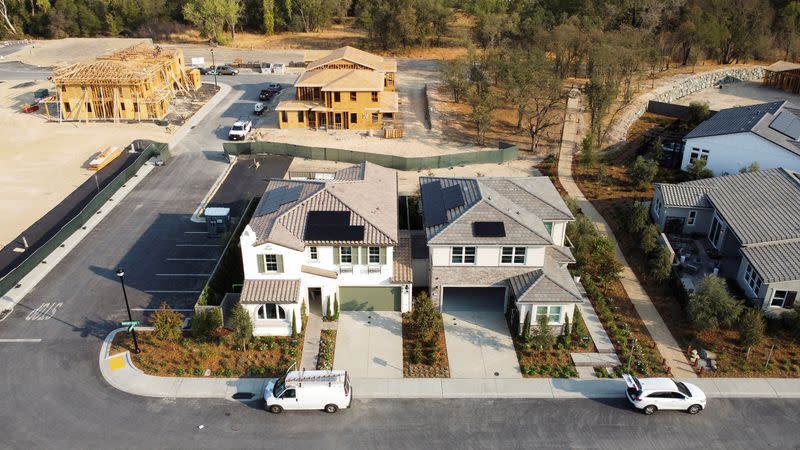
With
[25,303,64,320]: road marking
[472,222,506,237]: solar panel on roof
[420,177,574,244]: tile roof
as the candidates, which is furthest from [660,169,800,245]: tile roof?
[25,303,64,320]: road marking

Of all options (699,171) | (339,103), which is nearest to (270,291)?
(339,103)

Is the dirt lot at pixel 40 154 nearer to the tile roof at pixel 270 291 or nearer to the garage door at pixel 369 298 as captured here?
the tile roof at pixel 270 291

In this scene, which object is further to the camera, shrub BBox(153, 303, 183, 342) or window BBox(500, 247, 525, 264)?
window BBox(500, 247, 525, 264)

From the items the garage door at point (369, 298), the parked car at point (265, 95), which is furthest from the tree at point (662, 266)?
the parked car at point (265, 95)

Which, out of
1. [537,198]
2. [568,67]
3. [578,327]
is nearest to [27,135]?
[537,198]

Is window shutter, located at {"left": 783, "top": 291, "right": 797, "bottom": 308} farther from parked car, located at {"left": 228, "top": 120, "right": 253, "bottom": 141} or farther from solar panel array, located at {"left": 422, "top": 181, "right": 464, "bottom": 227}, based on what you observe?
parked car, located at {"left": 228, "top": 120, "right": 253, "bottom": 141}

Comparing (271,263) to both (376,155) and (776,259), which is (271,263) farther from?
(776,259)
